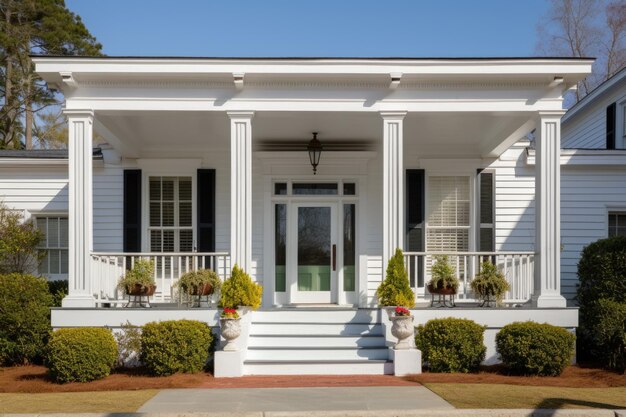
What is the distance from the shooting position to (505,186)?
46.6ft

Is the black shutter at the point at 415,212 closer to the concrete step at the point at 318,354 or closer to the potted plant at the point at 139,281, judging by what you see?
the concrete step at the point at 318,354

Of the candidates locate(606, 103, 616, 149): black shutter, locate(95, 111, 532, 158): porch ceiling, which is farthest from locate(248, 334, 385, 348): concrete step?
locate(606, 103, 616, 149): black shutter

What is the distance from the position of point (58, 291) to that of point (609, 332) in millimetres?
9039

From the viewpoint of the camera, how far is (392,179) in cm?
1082

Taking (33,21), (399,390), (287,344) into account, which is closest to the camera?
(399,390)

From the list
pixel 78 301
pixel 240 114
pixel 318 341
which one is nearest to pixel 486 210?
pixel 318 341

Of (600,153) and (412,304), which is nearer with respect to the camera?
(412,304)

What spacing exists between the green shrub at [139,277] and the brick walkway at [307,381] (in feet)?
7.39

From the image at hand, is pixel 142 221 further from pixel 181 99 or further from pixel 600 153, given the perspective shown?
pixel 600 153

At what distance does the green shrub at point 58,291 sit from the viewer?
1169cm

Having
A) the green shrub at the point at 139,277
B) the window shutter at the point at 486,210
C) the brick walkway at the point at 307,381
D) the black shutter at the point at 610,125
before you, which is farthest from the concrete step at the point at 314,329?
the black shutter at the point at 610,125

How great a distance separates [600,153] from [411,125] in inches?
184

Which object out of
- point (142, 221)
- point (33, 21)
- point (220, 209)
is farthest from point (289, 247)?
point (33, 21)

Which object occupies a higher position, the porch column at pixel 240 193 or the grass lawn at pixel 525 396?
the porch column at pixel 240 193
